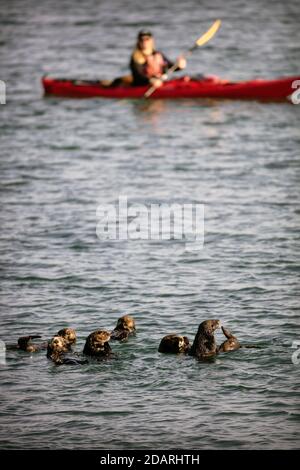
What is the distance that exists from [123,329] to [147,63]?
14.3m

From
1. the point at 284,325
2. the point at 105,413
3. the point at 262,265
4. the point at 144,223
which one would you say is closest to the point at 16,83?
the point at 144,223

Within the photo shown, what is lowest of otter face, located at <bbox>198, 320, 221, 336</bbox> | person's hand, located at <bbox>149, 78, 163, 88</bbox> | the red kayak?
otter face, located at <bbox>198, 320, 221, 336</bbox>

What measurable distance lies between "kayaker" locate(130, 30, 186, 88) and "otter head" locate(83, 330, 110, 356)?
14.8 metres

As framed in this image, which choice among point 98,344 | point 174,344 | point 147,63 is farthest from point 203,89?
point 98,344

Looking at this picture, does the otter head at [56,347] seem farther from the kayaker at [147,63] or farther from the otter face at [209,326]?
the kayaker at [147,63]

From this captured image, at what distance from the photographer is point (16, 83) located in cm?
3419

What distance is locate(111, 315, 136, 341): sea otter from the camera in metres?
16.7

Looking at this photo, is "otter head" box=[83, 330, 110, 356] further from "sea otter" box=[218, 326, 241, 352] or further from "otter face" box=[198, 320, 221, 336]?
"sea otter" box=[218, 326, 241, 352]

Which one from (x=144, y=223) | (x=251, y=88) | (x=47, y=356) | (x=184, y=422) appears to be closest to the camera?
(x=184, y=422)

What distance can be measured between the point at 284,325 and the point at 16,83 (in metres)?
18.3

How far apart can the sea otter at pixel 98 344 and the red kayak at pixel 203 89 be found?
15.1 metres

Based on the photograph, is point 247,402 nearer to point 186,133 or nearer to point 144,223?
point 144,223

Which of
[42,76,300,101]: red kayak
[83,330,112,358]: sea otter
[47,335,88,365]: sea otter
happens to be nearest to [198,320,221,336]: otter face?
[83,330,112,358]: sea otter

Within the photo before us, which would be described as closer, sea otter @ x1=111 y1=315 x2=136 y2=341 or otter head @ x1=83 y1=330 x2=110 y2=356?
otter head @ x1=83 y1=330 x2=110 y2=356
